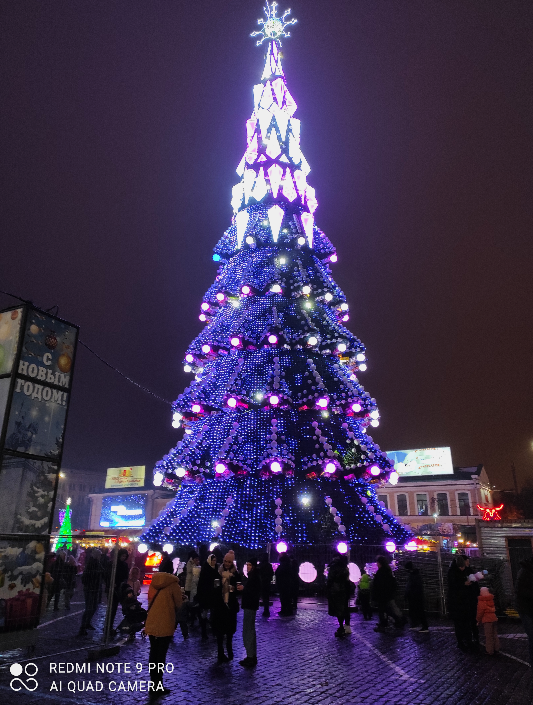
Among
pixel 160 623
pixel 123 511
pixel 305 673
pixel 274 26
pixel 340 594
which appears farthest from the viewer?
pixel 123 511

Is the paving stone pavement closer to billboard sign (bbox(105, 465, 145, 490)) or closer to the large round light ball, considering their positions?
the large round light ball

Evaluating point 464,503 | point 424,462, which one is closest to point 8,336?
point 464,503

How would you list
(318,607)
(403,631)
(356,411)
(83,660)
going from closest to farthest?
(83,660)
(403,631)
(318,607)
(356,411)

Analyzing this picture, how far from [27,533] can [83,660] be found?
2107 mm

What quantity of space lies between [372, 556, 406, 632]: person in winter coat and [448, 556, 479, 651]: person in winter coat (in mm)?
1996

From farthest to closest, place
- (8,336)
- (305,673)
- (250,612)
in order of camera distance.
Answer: (8,336) < (250,612) < (305,673)

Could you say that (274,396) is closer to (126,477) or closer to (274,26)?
(274,26)

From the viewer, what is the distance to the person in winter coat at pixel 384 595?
1084 centimetres

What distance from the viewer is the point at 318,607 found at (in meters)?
14.0

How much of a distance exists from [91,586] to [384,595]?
6088mm

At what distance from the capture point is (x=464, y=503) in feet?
167

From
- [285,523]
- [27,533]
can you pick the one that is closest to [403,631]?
[285,523]

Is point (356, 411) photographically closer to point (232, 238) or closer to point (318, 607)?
point (318, 607)

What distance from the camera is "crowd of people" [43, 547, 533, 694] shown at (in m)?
6.51
